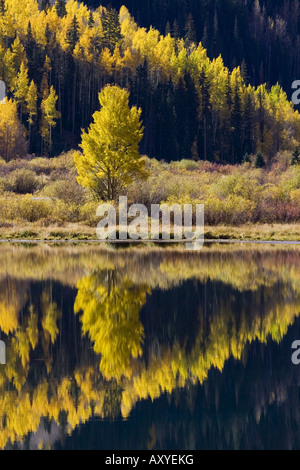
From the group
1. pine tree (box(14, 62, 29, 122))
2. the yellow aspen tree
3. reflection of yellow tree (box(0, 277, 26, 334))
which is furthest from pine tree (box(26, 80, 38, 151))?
reflection of yellow tree (box(0, 277, 26, 334))

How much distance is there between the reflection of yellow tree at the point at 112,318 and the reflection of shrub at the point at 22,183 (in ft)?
103

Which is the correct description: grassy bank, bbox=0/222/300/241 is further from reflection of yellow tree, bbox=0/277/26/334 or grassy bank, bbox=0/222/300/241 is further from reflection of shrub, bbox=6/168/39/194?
reflection of yellow tree, bbox=0/277/26/334

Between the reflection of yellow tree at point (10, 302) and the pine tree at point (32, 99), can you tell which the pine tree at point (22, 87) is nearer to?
the pine tree at point (32, 99)

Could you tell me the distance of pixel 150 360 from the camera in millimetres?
13047

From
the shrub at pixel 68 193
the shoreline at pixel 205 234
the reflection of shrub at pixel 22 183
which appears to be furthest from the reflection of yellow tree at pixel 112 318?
the reflection of shrub at pixel 22 183

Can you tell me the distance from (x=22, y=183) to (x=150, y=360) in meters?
43.3

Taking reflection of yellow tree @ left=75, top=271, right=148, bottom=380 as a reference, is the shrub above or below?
above

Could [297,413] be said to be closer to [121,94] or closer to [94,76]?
[121,94]

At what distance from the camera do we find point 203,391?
11266mm

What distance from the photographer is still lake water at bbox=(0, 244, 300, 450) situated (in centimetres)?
974

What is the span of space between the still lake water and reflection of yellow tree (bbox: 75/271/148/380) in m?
0.03

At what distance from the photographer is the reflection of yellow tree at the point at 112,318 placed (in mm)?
13250

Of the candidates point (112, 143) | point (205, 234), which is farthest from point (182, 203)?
point (112, 143)
